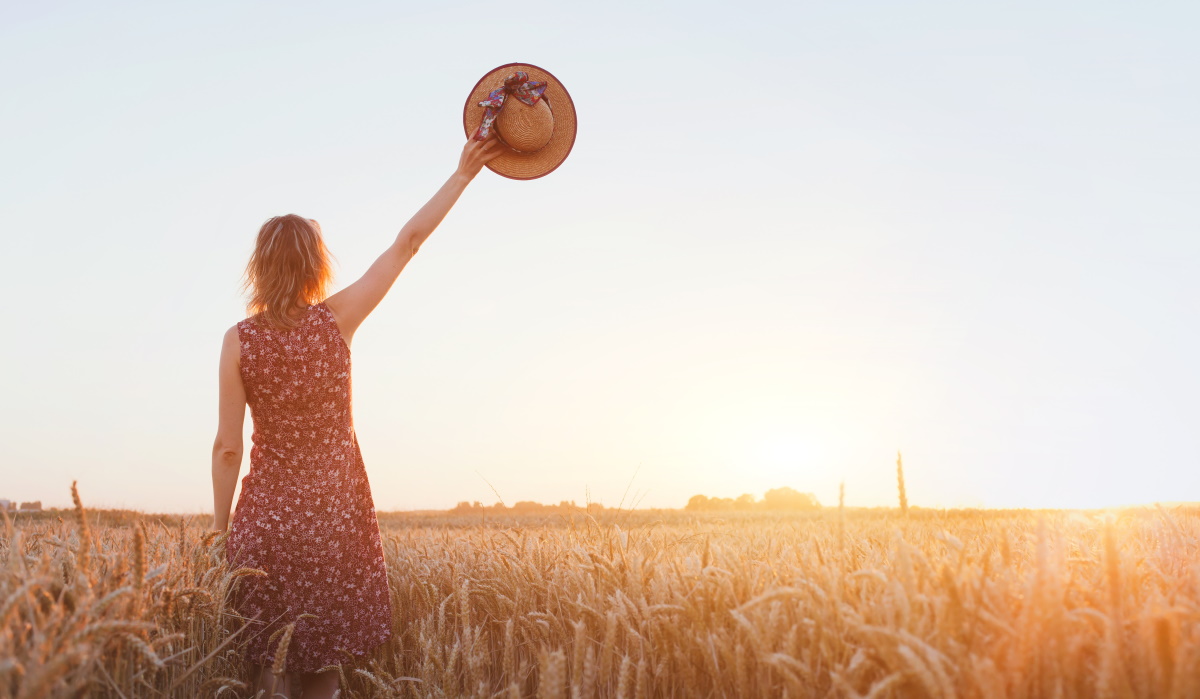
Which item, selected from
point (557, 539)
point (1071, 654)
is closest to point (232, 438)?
point (557, 539)

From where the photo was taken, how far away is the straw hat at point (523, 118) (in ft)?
13.6

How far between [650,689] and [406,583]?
247cm

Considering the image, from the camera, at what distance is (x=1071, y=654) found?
173 cm

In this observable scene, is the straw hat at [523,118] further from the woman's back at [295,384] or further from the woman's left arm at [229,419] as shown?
the woman's left arm at [229,419]

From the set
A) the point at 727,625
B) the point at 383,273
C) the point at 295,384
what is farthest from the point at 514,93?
the point at 727,625

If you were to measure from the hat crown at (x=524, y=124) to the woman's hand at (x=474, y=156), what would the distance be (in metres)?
0.12

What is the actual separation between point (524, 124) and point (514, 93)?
193 mm

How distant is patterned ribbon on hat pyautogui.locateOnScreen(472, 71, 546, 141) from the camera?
409 cm

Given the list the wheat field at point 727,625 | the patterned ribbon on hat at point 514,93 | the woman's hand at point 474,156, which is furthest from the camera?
the patterned ribbon on hat at point 514,93

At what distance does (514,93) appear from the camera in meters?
4.18

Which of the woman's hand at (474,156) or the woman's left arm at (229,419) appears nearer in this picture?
the woman's left arm at (229,419)

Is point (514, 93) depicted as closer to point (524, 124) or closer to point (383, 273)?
point (524, 124)

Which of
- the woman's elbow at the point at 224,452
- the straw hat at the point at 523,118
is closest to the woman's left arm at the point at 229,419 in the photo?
the woman's elbow at the point at 224,452

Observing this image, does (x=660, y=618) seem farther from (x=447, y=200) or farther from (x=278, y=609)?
(x=447, y=200)
